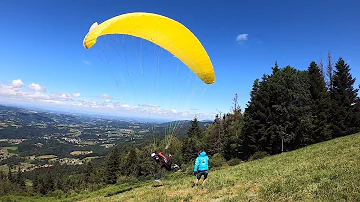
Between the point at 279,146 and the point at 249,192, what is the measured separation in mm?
25470

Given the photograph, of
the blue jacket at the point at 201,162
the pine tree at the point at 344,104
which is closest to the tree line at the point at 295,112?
the pine tree at the point at 344,104

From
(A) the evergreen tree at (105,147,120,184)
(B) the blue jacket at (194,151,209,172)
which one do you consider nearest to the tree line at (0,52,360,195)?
(B) the blue jacket at (194,151,209,172)

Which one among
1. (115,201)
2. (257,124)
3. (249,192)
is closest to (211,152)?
(257,124)

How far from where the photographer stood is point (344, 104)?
3375 centimetres

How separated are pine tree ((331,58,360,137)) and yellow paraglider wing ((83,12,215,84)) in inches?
1179

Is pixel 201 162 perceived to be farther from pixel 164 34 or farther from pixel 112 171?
pixel 112 171

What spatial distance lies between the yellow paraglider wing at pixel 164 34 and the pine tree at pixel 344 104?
98.2 ft

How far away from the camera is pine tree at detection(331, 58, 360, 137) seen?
3297cm

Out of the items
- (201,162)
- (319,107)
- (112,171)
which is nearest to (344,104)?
(319,107)

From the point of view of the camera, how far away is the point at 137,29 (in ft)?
30.3

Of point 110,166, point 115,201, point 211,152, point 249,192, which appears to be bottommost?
point 110,166

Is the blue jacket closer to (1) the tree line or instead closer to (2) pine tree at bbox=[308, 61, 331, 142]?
(1) the tree line

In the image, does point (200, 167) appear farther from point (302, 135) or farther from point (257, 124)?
point (302, 135)

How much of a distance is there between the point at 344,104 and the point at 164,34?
33.8m
